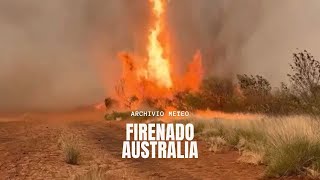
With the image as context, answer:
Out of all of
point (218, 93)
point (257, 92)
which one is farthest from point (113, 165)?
point (218, 93)

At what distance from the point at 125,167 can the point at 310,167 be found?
581cm

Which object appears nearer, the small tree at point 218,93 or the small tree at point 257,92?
the small tree at point 257,92

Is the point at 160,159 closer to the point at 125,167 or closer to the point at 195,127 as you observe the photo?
the point at 125,167

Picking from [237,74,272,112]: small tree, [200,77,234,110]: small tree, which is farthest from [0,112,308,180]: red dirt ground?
[200,77,234,110]: small tree

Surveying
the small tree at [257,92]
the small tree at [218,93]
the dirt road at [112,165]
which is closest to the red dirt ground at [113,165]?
the dirt road at [112,165]

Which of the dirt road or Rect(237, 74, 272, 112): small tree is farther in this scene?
Rect(237, 74, 272, 112): small tree

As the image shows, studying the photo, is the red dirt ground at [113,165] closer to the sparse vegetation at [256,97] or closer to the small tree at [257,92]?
the sparse vegetation at [256,97]

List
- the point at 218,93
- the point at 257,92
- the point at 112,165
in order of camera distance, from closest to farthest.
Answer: the point at 112,165 → the point at 257,92 → the point at 218,93

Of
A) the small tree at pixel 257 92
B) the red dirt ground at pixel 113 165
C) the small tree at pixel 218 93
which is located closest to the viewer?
the red dirt ground at pixel 113 165

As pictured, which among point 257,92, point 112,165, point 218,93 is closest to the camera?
point 112,165

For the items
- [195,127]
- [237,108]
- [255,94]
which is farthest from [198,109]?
[195,127]

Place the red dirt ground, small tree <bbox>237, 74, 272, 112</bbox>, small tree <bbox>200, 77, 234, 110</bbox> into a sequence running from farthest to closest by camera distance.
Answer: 1. small tree <bbox>200, 77, 234, 110</bbox>
2. small tree <bbox>237, 74, 272, 112</bbox>
3. the red dirt ground

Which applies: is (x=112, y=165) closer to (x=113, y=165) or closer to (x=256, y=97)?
(x=113, y=165)

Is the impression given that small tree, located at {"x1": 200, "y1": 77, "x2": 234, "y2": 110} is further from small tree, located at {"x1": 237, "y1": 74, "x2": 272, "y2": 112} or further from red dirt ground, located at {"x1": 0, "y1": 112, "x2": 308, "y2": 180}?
red dirt ground, located at {"x1": 0, "y1": 112, "x2": 308, "y2": 180}
